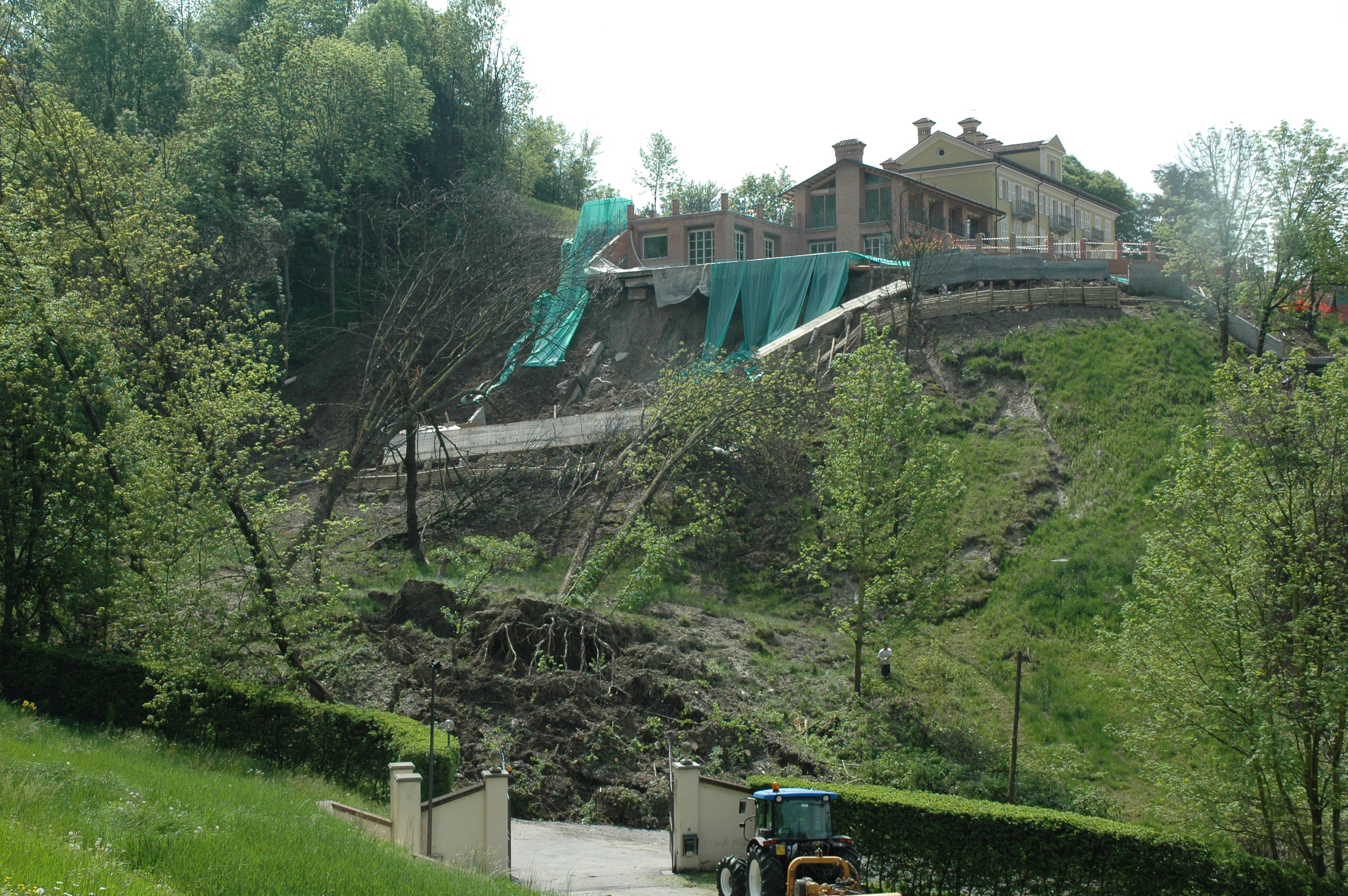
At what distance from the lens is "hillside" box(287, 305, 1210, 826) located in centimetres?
1797

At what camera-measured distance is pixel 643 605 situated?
24.3 metres

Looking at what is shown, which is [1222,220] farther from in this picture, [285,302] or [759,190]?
[759,190]

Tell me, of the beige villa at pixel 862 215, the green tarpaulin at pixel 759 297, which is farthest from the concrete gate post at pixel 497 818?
the beige villa at pixel 862 215

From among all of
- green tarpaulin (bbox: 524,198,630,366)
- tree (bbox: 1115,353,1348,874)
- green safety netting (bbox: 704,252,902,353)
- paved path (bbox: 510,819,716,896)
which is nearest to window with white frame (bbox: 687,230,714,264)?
green tarpaulin (bbox: 524,198,630,366)

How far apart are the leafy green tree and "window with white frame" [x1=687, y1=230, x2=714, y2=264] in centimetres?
2306

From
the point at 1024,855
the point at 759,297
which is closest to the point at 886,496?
the point at 1024,855

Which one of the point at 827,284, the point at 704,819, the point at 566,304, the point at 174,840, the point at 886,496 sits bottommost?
the point at 704,819

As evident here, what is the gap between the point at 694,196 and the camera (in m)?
91.1

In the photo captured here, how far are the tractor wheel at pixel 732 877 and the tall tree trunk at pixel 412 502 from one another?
676 inches

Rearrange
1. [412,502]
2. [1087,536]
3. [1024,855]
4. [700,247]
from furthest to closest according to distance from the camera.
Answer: [700,247] → [412,502] → [1087,536] → [1024,855]

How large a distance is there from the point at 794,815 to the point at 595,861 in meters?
3.35

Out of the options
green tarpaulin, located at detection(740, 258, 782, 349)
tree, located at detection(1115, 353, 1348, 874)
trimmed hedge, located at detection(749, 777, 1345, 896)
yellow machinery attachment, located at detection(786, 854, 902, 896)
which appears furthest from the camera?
green tarpaulin, located at detection(740, 258, 782, 349)

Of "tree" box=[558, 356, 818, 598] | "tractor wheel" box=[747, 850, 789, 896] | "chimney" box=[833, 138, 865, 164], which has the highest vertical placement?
"chimney" box=[833, 138, 865, 164]

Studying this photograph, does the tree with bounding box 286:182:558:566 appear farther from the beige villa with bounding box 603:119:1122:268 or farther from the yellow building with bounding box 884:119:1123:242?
the yellow building with bounding box 884:119:1123:242
